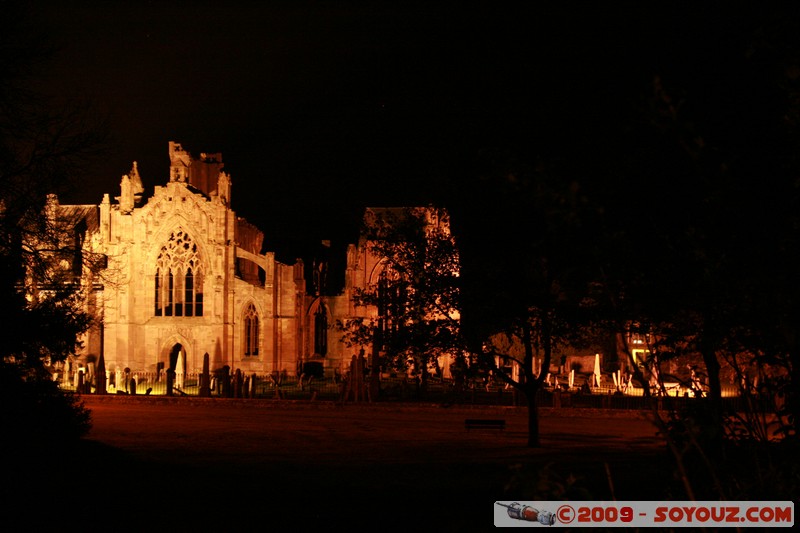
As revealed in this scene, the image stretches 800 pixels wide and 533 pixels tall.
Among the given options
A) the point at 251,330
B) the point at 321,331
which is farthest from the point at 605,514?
the point at 321,331

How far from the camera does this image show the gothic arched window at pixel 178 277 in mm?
54531

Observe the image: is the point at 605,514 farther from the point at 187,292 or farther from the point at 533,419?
the point at 187,292

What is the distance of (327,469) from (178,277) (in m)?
37.8

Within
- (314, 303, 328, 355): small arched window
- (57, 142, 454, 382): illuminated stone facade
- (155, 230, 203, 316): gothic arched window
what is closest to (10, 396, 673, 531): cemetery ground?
(57, 142, 454, 382): illuminated stone facade

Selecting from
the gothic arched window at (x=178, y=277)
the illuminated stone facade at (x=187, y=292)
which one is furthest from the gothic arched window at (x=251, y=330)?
the gothic arched window at (x=178, y=277)

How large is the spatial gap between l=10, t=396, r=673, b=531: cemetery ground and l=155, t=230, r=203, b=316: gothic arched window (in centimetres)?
2099

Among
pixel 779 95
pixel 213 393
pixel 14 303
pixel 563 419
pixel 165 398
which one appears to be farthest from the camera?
pixel 213 393

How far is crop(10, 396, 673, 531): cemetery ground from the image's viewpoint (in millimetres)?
12477

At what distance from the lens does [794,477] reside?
7531 millimetres

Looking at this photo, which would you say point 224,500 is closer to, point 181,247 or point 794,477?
point 794,477

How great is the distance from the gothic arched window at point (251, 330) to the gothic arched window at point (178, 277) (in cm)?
281

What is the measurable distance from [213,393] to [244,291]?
12911 millimetres

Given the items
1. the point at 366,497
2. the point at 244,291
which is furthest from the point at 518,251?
the point at 244,291

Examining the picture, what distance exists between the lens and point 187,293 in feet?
180
